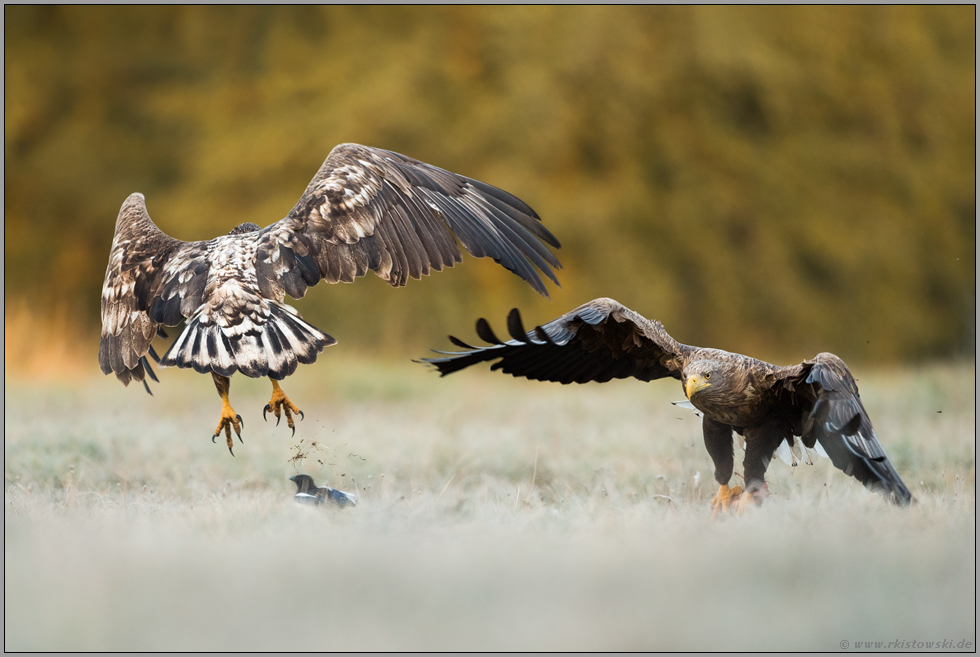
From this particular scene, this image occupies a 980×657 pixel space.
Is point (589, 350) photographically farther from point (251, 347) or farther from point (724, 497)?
point (251, 347)

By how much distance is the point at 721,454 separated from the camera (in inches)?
135

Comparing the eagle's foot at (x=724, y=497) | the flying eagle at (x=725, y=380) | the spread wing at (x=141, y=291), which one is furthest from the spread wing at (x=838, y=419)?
the spread wing at (x=141, y=291)

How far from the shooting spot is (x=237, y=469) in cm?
450

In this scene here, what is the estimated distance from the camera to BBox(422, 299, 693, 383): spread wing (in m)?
3.25

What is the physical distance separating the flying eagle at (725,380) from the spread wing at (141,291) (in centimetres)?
118

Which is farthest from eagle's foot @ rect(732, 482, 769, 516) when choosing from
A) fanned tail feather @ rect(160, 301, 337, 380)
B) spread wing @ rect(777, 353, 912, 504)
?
fanned tail feather @ rect(160, 301, 337, 380)

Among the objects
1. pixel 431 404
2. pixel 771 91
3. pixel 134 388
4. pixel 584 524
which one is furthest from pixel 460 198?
pixel 771 91

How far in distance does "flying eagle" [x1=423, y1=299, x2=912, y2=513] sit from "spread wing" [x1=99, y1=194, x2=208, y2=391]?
1.18 m

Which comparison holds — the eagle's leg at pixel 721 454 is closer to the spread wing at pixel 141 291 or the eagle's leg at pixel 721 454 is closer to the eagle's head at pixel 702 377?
the eagle's head at pixel 702 377

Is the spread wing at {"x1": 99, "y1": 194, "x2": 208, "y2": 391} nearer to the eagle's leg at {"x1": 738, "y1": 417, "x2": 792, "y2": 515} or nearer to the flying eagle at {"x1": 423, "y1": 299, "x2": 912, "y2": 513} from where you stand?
the flying eagle at {"x1": 423, "y1": 299, "x2": 912, "y2": 513}

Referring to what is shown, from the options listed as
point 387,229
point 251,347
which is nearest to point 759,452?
point 387,229

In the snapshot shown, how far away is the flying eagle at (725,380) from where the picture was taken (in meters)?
2.93

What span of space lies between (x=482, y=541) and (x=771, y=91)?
31.4ft

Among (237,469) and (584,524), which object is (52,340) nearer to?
(237,469)
